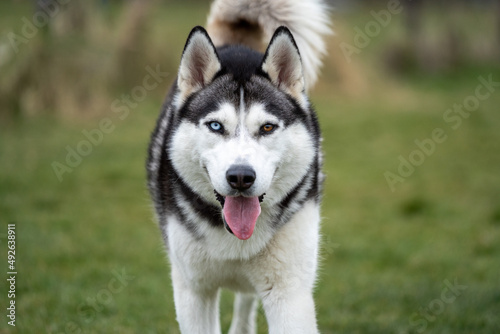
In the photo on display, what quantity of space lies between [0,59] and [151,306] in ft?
24.5

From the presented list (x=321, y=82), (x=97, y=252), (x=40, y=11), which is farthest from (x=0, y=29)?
(x=97, y=252)

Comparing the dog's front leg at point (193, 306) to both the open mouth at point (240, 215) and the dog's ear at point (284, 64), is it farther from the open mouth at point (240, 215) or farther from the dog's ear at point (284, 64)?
the dog's ear at point (284, 64)

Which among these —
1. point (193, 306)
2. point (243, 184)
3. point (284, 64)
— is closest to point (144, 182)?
point (193, 306)

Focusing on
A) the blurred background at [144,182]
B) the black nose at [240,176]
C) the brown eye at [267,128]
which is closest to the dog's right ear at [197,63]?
the brown eye at [267,128]

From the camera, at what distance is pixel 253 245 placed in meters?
3.29

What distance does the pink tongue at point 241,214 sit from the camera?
3109 millimetres

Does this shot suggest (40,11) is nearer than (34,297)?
No

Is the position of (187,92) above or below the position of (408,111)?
above

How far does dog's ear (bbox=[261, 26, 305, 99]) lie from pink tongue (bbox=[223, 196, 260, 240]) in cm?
72

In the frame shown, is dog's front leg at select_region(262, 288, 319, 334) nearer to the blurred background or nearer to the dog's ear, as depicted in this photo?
the dog's ear

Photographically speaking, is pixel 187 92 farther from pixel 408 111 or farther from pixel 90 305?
pixel 408 111

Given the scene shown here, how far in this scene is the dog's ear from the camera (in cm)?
330

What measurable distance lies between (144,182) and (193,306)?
5092 mm

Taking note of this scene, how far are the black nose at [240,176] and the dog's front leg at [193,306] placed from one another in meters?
0.83
